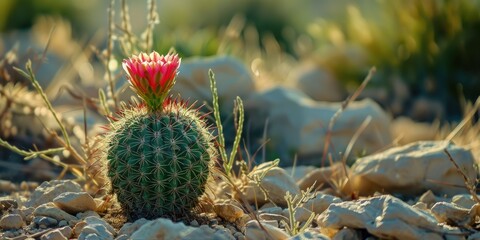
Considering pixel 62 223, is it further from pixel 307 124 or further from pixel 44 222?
pixel 307 124

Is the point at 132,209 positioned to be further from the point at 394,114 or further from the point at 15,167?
the point at 394,114

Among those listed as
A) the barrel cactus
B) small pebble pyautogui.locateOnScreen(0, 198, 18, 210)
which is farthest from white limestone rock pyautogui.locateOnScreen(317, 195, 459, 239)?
small pebble pyautogui.locateOnScreen(0, 198, 18, 210)

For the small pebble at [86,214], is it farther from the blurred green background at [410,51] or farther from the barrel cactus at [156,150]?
the blurred green background at [410,51]

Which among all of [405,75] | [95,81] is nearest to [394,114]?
[405,75]

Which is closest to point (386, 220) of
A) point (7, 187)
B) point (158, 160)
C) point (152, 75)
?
point (158, 160)

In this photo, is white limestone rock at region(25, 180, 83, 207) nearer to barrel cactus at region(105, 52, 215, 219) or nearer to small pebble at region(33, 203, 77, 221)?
small pebble at region(33, 203, 77, 221)

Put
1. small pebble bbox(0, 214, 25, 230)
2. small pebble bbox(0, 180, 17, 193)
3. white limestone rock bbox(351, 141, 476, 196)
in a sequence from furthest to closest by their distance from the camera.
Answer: small pebble bbox(0, 180, 17, 193) → white limestone rock bbox(351, 141, 476, 196) → small pebble bbox(0, 214, 25, 230)
